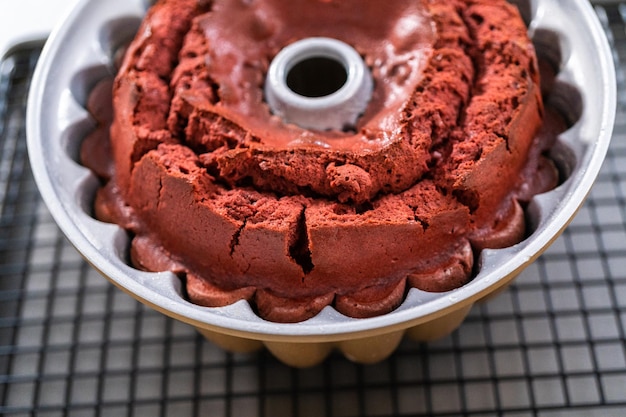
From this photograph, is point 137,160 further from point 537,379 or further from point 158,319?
point 537,379

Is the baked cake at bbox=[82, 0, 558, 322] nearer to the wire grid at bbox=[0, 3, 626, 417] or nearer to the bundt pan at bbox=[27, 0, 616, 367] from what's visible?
the bundt pan at bbox=[27, 0, 616, 367]

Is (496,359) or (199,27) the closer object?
(199,27)

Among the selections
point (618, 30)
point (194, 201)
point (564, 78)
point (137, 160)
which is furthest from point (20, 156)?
point (618, 30)

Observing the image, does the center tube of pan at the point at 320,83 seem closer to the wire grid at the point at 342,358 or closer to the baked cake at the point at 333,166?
the baked cake at the point at 333,166

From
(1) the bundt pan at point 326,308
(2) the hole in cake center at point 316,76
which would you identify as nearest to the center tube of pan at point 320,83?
(2) the hole in cake center at point 316,76

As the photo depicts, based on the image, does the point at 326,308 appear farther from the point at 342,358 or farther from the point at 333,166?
the point at 342,358

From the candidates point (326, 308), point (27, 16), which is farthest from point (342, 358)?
point (27, 16)

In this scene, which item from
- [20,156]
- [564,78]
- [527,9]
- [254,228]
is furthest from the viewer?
[20,156]
